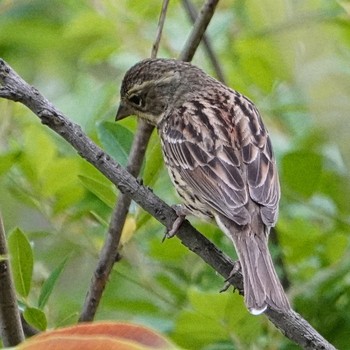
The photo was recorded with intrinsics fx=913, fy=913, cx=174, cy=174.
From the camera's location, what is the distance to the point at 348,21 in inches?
134

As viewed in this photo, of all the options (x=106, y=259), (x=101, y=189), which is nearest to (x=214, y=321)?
(x=106, y=259)

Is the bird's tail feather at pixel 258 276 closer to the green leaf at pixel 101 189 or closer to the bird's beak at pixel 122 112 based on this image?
the green leaf at pixel 101 189

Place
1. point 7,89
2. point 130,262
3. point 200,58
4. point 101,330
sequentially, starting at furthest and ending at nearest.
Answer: point 200,58, point 130,262, point 7,89, point 101,330

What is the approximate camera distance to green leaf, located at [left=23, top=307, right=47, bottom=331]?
2.17m

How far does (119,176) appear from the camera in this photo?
2270mm

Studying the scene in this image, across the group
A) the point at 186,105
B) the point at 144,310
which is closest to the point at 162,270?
the point at 144,310

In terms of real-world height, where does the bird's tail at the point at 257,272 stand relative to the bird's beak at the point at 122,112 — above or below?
above

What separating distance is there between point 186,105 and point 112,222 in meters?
1.22

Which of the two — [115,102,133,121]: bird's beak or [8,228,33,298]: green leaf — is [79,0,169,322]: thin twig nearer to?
[8,228,33,298]: green leaf

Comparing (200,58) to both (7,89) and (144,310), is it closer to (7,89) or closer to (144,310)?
(144,310)

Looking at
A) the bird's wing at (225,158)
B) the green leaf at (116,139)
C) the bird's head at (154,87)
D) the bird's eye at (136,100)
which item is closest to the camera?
the green leaf at (116,139)

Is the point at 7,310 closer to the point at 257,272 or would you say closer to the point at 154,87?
the point at 257,272

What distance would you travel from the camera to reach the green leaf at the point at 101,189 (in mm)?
2572

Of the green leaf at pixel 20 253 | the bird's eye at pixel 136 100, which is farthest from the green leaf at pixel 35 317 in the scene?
the bird's eye at pixel 136 100
